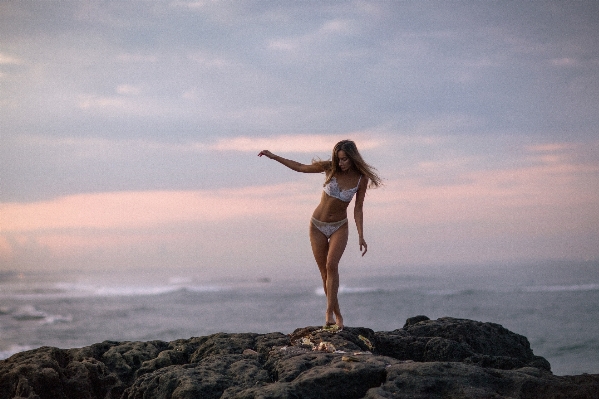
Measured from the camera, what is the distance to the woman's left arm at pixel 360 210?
7918 millimetres

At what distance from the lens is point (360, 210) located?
26.3 feet

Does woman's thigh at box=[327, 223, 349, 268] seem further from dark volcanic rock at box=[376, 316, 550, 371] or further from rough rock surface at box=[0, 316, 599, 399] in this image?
dark volcanic rock at box=[376, 316, 550, 371]

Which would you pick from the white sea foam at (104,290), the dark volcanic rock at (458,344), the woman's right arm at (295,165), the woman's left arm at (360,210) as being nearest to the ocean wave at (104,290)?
the white sea foam at (104,290)

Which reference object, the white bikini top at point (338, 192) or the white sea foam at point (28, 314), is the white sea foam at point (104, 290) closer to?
the white sea foam at point (28, 314)

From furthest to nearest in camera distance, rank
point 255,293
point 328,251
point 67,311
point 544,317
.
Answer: point 255,293 < point 67,311 < point 544,317 < point 328,251

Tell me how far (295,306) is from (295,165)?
86.7 ft

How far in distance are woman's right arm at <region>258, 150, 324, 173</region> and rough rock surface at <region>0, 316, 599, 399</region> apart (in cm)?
210

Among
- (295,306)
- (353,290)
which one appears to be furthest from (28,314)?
(353,290)

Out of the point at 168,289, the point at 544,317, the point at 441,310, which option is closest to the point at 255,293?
the point at 168,289

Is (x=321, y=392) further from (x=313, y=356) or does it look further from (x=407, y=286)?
(x=407, y=286)

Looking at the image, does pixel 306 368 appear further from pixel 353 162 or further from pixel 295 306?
pixel 295 306

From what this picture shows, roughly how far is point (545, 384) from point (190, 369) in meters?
3.30

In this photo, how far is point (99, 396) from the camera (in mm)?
7164

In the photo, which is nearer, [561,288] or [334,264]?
[334,264]
